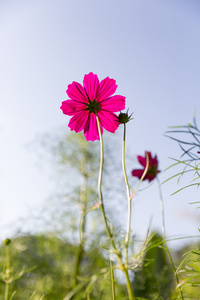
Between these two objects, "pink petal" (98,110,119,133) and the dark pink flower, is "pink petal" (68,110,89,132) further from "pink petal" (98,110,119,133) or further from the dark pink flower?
the dark pink flower

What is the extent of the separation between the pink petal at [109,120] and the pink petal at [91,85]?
0.02 metres

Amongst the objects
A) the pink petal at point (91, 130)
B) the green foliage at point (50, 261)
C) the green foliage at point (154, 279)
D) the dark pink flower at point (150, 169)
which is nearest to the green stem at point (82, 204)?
the green foliage at point (50, 261)

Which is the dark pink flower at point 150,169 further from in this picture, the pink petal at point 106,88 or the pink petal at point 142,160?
the pink petal at point 106,88

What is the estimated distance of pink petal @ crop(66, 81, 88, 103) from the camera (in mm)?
346

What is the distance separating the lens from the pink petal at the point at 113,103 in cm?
35

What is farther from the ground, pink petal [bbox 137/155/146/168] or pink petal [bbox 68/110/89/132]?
pink petal [bbox 68/110/89/132]

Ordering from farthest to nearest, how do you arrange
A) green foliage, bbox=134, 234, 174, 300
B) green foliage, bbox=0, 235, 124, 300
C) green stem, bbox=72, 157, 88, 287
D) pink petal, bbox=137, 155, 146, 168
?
green stem, bbox=72, 157, 88, 287 → green foliage, bbox=0, 235, 124, 300 → pink petal, bbox=137, 155, 146, 168 → green foliage, bbox=134, 234, 174, 300

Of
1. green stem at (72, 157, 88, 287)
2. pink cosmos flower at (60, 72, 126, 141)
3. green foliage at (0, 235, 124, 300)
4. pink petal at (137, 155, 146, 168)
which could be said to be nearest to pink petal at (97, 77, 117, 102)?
pink cosmos flower at (60, 72, 126, 141)

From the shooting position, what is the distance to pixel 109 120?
0.35 meters

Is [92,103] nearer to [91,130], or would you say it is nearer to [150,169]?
[91,130]

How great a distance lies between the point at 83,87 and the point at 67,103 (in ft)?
0.10

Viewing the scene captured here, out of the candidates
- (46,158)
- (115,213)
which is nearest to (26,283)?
(115,213)

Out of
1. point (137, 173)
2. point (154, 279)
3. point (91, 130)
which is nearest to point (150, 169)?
point (137, 173)

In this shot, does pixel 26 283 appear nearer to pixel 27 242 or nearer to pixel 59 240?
pixel 27 242
